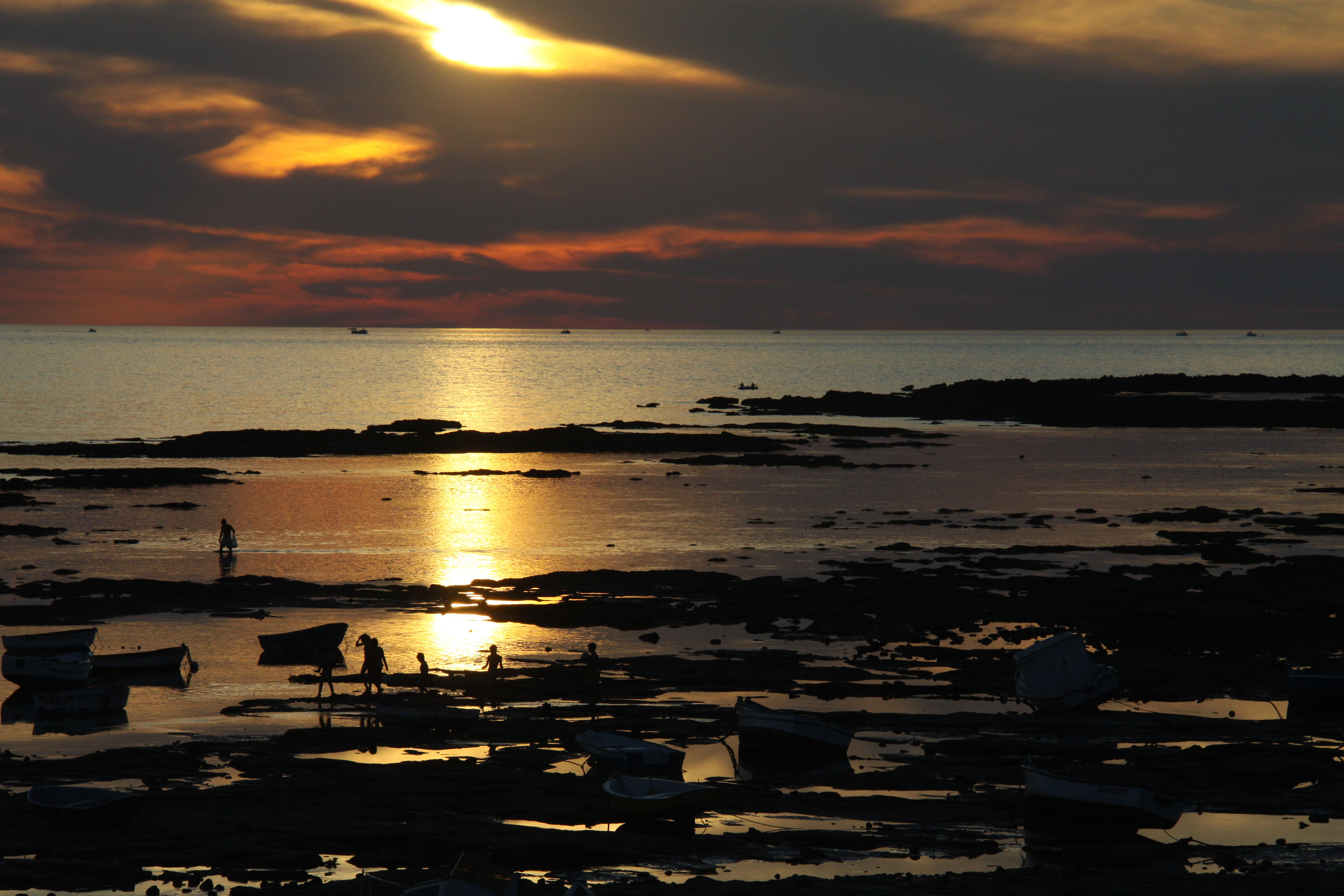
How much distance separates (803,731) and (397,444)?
79.5 metres

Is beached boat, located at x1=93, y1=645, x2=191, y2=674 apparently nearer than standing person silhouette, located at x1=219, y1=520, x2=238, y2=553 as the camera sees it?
Yes

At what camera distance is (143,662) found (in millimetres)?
31953

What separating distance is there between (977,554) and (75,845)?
38.0m

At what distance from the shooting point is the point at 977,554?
49656 mm

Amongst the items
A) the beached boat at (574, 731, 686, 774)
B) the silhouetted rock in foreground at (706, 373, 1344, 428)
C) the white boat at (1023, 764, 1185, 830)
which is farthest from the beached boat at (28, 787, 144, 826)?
the silhouetted rock in foreground at (706, 373, 1344, 428)

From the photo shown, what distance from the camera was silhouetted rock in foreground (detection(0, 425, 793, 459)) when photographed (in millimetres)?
91312

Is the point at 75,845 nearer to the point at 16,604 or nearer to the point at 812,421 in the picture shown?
the point at 16,604

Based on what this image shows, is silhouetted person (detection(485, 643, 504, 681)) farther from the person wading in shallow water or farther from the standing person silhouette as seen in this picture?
the standing person silhouette

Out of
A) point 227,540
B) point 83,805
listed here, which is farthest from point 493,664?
point 227,540

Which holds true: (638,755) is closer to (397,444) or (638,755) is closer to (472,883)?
(472,883)

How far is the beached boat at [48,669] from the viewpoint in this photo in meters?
30.5

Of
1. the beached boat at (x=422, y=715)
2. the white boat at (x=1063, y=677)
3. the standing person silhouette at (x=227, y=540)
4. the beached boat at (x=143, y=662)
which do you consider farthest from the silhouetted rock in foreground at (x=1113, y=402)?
the beached boat at (x=422, y=715)

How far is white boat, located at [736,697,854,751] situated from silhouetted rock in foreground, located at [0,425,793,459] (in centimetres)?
7079

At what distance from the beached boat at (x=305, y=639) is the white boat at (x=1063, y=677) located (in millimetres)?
18601
